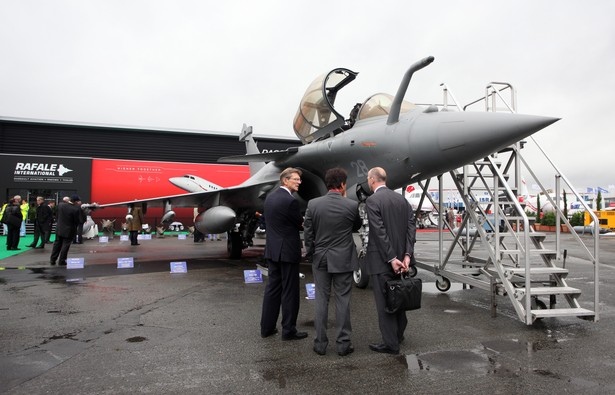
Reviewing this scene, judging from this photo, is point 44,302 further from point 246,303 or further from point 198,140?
point 198,140

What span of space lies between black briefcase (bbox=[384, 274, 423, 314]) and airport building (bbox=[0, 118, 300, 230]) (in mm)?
21289

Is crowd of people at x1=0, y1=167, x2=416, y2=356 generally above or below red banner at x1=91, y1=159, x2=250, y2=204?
below

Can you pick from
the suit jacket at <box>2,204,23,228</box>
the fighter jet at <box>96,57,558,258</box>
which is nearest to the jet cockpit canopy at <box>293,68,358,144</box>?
the fighter jet at <box>96,57,558,258</box>

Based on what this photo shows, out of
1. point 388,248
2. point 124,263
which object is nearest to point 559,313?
point 388,248

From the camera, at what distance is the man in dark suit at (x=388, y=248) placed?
3719 millimetres

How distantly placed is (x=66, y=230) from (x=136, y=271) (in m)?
2.14

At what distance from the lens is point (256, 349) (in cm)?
377

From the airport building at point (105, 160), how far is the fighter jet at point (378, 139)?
1580 cm

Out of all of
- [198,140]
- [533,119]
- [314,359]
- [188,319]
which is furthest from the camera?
[198,140]

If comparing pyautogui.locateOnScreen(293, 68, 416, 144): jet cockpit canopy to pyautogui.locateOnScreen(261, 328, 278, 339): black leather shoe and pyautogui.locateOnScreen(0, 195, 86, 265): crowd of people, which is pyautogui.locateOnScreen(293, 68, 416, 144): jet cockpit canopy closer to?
pyautogui.locateOnScreen(261, 328, 278, 339): black leather shoe

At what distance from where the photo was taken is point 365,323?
470 cm

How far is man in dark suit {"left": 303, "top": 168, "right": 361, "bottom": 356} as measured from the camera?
3.69 metres

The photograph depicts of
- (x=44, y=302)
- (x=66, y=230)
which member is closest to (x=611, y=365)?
(x=44, y=302)

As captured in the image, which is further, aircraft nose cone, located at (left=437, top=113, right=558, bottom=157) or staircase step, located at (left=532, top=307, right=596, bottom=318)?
aircraft nose cone, located at (left=437, top=113, right=558, bottom=157)
